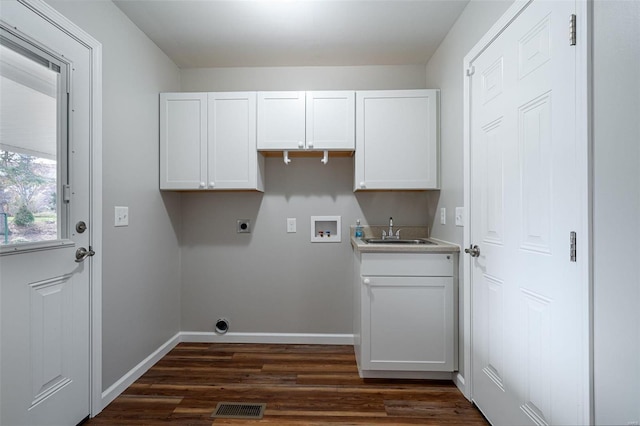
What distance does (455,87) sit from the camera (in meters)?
2.19

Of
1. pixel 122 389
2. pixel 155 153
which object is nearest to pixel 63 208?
pixel 155 153

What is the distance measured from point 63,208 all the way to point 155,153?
99 centimetres

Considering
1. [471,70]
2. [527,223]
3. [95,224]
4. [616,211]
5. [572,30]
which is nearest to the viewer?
[616,211]

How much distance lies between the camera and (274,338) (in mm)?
2879

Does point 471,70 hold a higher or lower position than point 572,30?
higher

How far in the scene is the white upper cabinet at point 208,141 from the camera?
2557 mm

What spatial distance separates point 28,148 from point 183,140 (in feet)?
3.91

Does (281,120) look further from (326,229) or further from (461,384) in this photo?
(461,384)

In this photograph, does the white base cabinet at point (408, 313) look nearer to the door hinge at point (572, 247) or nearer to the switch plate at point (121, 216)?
the door hinge at point (572, 247)

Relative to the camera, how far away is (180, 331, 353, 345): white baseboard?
2.86 m

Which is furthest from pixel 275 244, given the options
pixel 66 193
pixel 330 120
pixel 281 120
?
pixel 66 193

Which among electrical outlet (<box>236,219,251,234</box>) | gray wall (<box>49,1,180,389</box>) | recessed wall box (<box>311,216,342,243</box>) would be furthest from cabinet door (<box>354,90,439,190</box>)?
gray wall (<box>49,1,180,389</box>)

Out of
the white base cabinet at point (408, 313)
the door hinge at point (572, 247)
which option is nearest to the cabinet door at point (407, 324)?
the white base cabinet at point (408, 313)

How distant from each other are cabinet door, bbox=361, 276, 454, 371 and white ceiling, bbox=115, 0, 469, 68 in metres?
1.73
